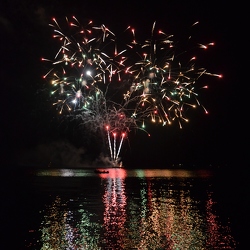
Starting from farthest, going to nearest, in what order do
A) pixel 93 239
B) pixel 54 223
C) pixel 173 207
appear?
pixel 173 207 → pixel 54 223 → pixel 93 239

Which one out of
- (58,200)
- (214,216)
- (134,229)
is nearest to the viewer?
(134,229)

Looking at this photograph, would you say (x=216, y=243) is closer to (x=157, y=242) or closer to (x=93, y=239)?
(x=157, y=242)

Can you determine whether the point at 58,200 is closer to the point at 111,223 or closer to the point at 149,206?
the point at 149,206

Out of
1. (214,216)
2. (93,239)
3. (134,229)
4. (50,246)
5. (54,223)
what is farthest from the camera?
(214,216)

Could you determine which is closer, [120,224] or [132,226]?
[132,226]

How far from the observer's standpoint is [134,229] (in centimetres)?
1883

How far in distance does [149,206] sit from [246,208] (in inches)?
248

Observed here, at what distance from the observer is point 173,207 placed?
26906mm

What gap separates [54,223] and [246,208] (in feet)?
43.6

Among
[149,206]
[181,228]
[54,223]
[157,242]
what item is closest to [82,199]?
[149,206]

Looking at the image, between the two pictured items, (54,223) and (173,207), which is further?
(173,207)

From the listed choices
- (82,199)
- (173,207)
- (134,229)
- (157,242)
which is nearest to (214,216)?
(173,207)

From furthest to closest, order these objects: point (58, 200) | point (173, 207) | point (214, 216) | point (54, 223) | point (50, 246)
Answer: point (58, 200), point (173, 207), point (214, 216), point (54, 223), point (50, 246)

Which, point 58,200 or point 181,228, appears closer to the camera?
point 181,228
